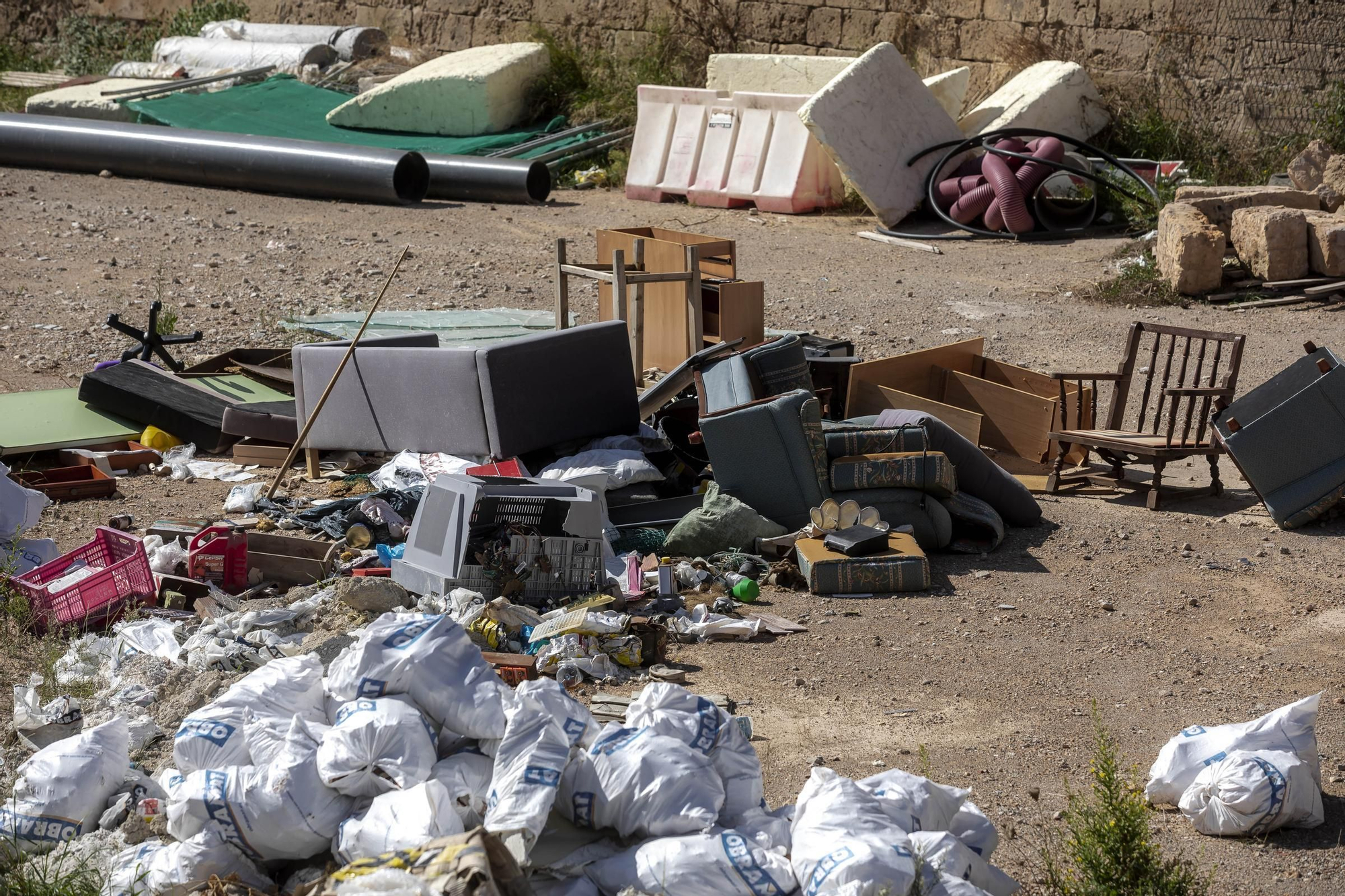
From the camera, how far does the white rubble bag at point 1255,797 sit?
3570mm

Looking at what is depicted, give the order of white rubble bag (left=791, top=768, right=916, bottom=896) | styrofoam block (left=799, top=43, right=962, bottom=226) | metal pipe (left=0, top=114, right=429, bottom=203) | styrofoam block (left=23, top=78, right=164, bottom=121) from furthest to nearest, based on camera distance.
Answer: styrofoam block (left=23, top=78, right=164, bottom=121) < metal pipe (left=0, top=114, right=429, bottom=203) < styrofoam block (left=799, top=43, right=962, bottom=226) < white rubble bag (left=791, top=768, right=916, bottom=896)

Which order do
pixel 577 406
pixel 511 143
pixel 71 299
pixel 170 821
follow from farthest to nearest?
1. pixel 511 143
2. pixel 71 299
3. pixel 577 406
4. pixel 170 821

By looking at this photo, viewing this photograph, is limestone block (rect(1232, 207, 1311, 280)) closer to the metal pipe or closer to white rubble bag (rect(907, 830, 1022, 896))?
the metal pipe

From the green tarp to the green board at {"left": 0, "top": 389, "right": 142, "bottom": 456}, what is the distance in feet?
28.6

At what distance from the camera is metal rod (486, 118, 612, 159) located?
16266 millimetres

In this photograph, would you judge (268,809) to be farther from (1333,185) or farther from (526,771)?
(1333,185)

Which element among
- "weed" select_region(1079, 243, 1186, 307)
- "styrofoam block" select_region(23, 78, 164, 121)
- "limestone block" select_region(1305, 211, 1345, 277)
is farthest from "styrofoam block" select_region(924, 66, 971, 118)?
"styrofoam block" select_region(23, 78, 164, 121)

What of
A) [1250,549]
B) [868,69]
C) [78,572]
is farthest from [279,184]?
[1250,549]

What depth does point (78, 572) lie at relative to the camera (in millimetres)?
5328

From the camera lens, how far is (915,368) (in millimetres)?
7621

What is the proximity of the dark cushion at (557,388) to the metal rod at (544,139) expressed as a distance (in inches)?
368

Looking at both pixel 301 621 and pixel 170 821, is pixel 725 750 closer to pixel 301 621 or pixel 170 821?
pixel 170 821

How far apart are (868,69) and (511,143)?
508 centimetres

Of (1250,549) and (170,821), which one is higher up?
(170,821)
